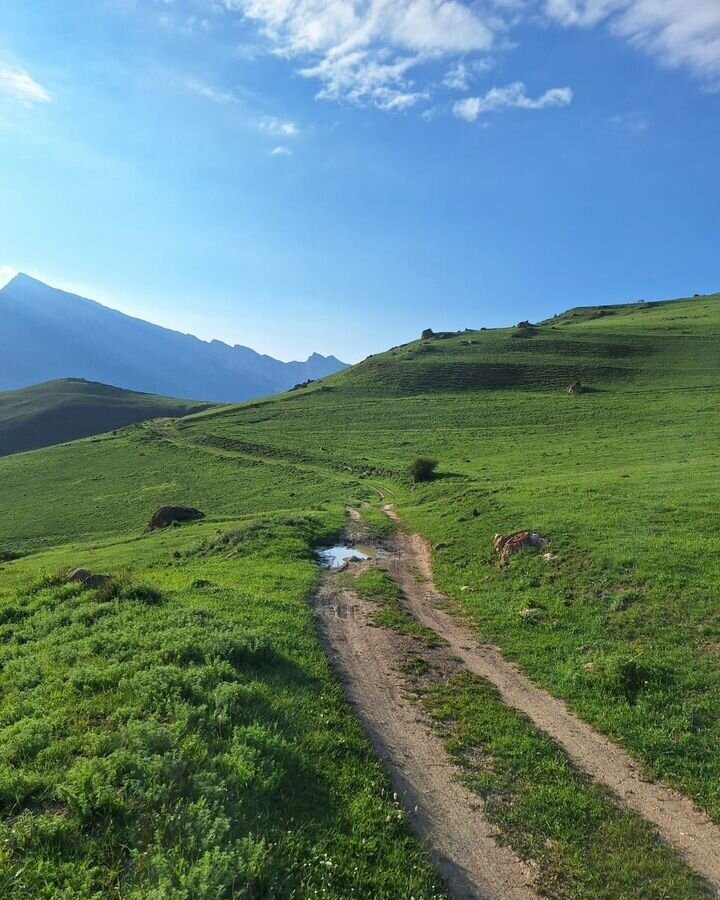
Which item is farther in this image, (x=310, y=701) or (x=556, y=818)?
(x=310, y=701)

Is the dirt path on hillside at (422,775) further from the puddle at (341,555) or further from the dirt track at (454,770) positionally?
the puddle at (341,555)

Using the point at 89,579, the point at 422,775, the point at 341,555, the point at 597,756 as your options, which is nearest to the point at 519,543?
the point at 341,555

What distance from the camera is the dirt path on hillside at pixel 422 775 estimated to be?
6.84m

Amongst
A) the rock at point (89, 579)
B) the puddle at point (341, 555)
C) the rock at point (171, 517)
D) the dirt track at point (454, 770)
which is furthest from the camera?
the rock at point (171, 517)

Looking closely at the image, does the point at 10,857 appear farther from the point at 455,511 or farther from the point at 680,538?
the point at 455,511

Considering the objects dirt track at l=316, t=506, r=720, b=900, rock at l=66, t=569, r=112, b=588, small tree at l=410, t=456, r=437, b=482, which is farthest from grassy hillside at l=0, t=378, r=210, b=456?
dirt track at l=316, t=506, r=720, b=900

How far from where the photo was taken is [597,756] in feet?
31.9

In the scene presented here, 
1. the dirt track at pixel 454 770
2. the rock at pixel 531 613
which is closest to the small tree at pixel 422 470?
the rock at pixel 531 613

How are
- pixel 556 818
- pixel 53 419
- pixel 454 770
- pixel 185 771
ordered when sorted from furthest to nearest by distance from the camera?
pixel 53 419 → pixel 454 770 → pixel 556 818 → pixel 185 771

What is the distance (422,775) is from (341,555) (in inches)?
728

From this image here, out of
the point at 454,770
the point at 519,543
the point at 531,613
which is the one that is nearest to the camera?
the point at 454,770

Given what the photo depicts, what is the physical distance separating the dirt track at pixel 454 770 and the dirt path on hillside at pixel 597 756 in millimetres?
17

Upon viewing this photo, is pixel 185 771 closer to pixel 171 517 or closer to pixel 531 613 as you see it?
pixel 531 613

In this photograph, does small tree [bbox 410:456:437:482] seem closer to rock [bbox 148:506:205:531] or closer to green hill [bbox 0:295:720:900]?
green hill [bbox 0:295:720:900]
